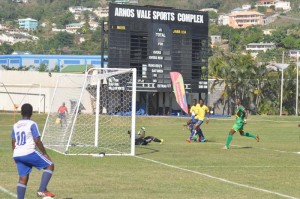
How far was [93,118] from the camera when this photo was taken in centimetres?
4422

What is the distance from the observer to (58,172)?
21.2m

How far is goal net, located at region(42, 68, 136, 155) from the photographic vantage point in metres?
28.9

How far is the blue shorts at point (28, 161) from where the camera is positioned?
14617mm

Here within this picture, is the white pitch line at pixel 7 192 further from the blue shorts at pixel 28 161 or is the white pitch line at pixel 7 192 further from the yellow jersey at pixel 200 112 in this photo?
the yellow jersey at pixel 200 112

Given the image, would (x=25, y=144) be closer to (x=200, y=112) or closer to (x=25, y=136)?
(x=25, y=136)

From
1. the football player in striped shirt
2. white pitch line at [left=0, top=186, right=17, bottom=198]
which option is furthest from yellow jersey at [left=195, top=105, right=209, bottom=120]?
the football player in striped shirt

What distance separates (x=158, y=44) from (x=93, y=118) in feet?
68.1

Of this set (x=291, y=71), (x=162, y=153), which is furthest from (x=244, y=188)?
(x=291, y=71)

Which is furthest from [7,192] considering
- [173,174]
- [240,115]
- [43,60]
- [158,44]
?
[43,60]

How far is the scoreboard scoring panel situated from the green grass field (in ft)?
105

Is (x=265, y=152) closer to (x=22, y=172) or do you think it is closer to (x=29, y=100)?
(x=22, y=172)

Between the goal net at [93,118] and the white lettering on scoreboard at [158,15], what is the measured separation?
20.1 feet

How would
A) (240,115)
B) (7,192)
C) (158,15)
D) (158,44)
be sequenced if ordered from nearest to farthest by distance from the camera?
(7,192) → (240,115) → (158,44) → (158,15)

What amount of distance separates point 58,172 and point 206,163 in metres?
5.30
